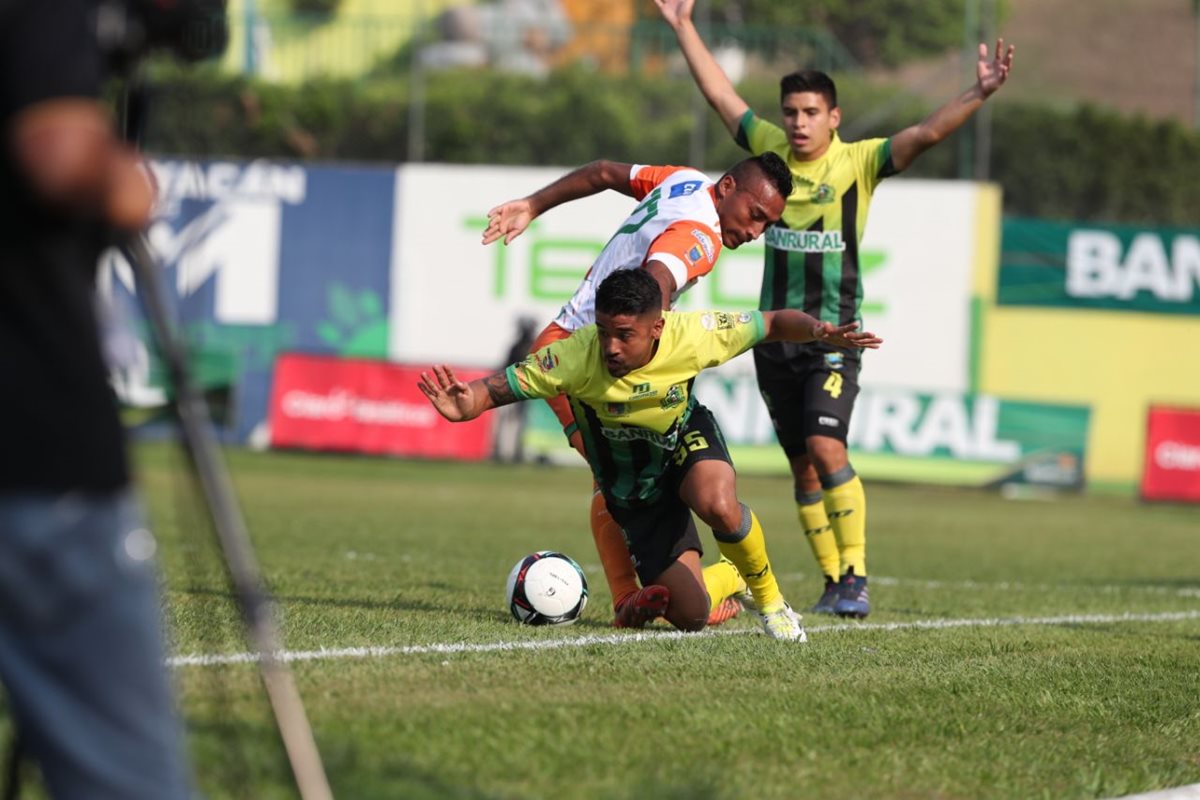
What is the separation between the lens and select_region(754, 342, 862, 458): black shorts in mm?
8992

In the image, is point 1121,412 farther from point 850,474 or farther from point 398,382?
point 850,474

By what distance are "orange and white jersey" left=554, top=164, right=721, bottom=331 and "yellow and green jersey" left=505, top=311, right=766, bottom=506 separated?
1.24 ft

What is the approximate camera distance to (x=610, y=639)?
23.1 feet

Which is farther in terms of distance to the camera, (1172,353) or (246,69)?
(246,69)

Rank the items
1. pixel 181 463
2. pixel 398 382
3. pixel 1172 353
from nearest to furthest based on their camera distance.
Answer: pixel 181 463, pixel 398 382, pixel 1172 353

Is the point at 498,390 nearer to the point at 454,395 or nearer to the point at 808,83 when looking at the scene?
the point at 454,395

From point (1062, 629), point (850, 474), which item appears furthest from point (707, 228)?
point (1062, 629)

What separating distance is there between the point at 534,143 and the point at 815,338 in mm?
24090

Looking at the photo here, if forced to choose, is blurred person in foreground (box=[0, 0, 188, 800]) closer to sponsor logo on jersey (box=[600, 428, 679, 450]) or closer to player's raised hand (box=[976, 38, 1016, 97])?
sponsor logo on jersey (box=[600, 428, 679, 450])

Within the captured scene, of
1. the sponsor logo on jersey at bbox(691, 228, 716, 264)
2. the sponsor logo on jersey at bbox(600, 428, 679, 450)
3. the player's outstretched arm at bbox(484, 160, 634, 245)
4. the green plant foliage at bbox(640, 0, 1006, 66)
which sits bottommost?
the sponsor logo on jersey at bbox(600, 428, 679, 450)

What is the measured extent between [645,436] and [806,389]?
1977 mm

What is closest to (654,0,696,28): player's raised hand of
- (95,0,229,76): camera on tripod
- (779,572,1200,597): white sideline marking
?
(779,572,1200,597): white sideline marking

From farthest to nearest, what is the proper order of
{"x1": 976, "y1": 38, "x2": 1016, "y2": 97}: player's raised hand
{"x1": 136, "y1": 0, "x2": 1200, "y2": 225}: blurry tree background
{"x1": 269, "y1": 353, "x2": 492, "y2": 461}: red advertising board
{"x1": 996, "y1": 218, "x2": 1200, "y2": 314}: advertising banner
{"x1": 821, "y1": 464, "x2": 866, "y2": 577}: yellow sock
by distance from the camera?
{"x1": 136, "y1": 0, "x2": 1200, "y2": 225}: blurry tree background → {"x1": 996, "y1": 218, "x2": 1200, "y2": 314}: advertising banner → {"x1": 269, "y1": 353, "x2": 492, "y2": 461}: red advertising board → {"x1": 821, "y1": 464, "x2": 866, "y2": 577}: yellow sock → {"x1": 976, "y1": 38, "x2": 1016, "y2": 97}: player's raised hand

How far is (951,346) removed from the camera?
27.3m
